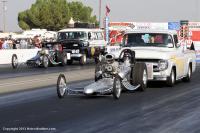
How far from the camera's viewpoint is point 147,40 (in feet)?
57.6

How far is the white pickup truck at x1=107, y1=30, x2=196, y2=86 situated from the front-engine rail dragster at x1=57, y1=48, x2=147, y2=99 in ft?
2.71

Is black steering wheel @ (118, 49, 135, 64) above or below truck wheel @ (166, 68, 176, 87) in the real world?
above

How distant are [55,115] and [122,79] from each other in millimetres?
3919

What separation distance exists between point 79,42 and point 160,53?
17436 mm

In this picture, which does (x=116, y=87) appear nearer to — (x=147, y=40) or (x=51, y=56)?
(x=147, y=40)

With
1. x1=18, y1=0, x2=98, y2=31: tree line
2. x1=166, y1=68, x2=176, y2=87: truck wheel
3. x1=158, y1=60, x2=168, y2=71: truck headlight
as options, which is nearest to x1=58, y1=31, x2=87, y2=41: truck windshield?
x1=166, y1=68, x2=176, y2=87: truck wheel

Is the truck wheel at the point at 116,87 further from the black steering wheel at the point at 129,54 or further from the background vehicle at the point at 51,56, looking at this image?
the background vehicle at the point at 51,56

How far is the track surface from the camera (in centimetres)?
943

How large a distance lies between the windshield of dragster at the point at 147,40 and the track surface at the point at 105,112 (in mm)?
1948

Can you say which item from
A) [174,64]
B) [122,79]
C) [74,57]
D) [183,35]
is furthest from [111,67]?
[183,35]

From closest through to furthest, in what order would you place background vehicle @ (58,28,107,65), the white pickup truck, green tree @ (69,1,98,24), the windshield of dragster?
the white pickup truck, the windshield of dragster, background vehicle @ (58,28,107,65), green tree @ (69,1,98,24)

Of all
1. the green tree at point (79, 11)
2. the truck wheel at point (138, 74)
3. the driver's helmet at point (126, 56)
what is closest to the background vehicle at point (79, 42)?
the driver's helmet at point (126, 56)

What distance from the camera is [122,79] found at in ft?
47.5

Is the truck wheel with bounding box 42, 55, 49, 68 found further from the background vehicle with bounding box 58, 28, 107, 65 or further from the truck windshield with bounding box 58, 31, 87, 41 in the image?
the truck windshield with bounding box 58, 31, 87, 41
